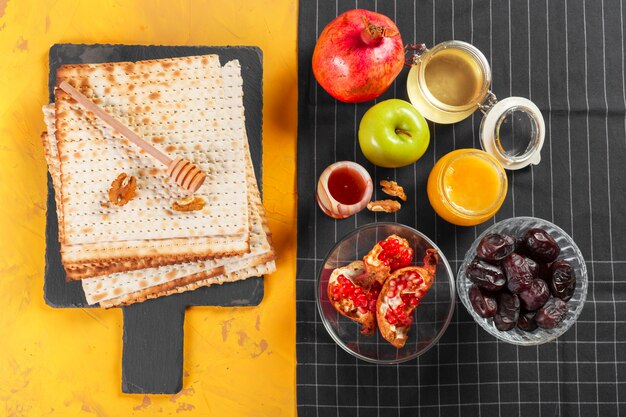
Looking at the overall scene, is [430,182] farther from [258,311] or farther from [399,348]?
[258,311]

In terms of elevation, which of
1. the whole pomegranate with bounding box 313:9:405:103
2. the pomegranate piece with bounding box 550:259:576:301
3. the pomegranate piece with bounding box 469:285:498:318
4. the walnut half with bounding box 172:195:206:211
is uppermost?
the whole pomegranate with bounding box 313:9:405:103

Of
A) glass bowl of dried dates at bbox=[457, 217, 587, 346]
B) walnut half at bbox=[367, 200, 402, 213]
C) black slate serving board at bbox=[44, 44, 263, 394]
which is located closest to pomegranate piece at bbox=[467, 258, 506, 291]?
glass bowl of dried dates at bbox=[457, 217, 587, 346]

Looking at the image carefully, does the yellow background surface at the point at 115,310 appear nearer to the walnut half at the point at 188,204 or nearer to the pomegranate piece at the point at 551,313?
the walnut half at the point at 188,204

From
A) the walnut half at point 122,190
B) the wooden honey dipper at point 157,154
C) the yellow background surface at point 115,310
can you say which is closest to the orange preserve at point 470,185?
the yellow background surface at point 115,310

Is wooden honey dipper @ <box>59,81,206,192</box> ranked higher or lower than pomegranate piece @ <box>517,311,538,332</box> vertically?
higher

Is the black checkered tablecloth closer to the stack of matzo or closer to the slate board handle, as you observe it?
the stack of matzo

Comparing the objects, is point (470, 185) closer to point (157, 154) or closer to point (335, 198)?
point (335, 198)

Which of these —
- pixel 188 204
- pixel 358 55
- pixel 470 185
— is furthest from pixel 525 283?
pixel 188 204
